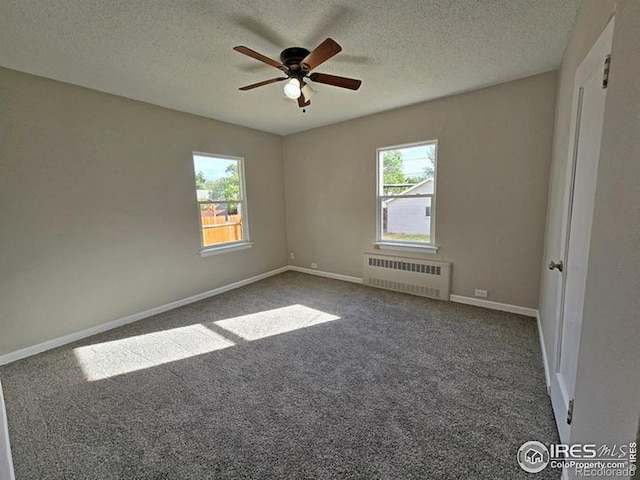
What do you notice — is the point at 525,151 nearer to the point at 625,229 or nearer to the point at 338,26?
the point at 338,26

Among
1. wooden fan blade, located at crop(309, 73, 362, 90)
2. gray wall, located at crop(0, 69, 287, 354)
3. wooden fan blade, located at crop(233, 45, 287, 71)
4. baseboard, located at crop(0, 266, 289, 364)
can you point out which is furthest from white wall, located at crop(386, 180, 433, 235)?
gray wall, located at crop(0, 69, 287, 354)

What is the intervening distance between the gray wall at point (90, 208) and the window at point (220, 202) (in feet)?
0.50

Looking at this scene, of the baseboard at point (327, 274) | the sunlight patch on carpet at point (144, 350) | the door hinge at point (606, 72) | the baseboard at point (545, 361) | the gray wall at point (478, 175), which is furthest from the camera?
the baseboard at point (327, 274)

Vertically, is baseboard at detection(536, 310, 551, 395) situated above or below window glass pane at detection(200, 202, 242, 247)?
below

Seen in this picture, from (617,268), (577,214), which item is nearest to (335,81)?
(577,214)

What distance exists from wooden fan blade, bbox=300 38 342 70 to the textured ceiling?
0.20 metres

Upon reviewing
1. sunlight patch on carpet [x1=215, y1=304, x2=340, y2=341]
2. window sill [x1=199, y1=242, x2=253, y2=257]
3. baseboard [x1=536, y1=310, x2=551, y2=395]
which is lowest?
sunlight patch on carpet [x1=215, y1=304, x2=340, y2=341]

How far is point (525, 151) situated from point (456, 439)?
2.90m

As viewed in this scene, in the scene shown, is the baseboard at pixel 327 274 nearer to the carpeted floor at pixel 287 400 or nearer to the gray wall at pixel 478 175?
the gray wall at pixel 478 175

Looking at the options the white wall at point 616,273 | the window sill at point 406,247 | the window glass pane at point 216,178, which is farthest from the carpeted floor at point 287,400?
the window glass pane at point 216,178

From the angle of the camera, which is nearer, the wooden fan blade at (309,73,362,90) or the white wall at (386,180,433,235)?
the wooden fan blade at (309,73,362,90)

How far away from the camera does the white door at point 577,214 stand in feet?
4.21

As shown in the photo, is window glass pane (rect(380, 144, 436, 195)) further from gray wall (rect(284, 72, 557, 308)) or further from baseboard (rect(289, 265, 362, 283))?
baseboard (rect(289, 265, 362, 283))

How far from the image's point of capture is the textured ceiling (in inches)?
69.6
